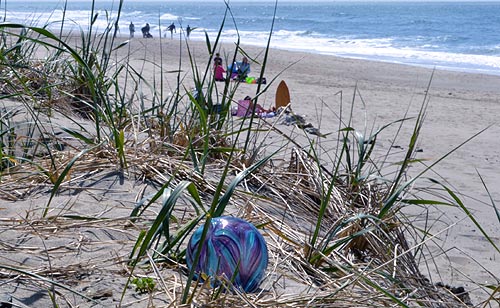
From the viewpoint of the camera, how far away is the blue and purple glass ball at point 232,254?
1.65m

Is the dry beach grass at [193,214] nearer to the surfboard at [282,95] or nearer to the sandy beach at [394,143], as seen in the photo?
the sandy beach at [394,143]

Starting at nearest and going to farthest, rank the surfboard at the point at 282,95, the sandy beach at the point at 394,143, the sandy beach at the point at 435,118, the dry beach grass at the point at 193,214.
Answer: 1. the dry beach grass at the point at 193,214
2. the sandy beach at the point at 394,143
3. the sandy beach at the point at 435,118
4. the surfboard at the point at 282,95

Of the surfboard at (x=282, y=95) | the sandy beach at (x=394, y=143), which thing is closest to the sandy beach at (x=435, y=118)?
the sandy beach at (x=394, y=143)

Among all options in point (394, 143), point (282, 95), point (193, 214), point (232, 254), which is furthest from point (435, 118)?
point (232, 254)

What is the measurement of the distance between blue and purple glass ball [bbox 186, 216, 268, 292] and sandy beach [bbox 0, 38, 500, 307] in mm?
234

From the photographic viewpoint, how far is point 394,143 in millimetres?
6930

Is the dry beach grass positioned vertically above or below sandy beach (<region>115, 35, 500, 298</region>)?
above

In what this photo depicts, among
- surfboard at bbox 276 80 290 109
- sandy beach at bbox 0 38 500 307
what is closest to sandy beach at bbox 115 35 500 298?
sandy beach at bbox 0 38 500 307

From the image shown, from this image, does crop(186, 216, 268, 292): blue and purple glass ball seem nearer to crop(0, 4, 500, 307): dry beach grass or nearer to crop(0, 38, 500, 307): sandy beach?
crop(0, 4, 500, 307): dry beach grass

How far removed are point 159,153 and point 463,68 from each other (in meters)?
17.8

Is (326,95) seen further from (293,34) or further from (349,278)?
(293,34)

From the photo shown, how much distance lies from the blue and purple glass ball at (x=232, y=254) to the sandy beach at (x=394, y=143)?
9.2 inches

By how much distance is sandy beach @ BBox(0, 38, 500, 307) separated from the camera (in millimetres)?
2080

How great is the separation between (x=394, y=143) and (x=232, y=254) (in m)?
5.49
